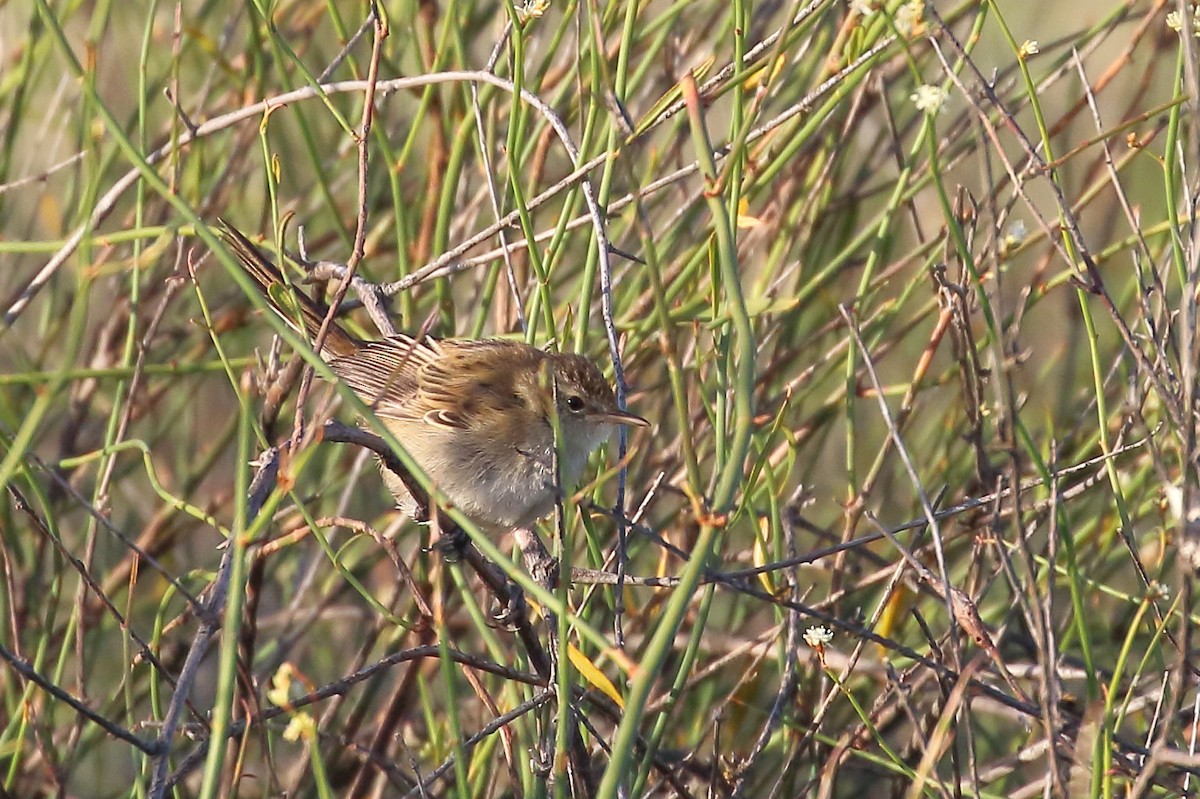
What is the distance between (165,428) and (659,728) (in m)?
2.91

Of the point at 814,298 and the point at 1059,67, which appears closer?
the point at 1059,67

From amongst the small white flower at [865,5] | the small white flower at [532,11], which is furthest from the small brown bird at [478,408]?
the small white flower at [865,5]

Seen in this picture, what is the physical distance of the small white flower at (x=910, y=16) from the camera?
2.32m

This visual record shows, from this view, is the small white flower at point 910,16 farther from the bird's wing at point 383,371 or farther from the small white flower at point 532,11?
the bird's wing at point 383,371

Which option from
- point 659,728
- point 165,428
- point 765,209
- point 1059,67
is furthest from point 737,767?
point 165,428

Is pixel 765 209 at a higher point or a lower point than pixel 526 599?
higher

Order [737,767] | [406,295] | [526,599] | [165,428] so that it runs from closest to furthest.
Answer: [737,767]
[526,599]
[406,295]
[165,428]

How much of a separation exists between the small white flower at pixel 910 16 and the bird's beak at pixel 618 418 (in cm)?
125

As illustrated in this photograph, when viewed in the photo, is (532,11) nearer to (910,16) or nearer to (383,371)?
(910,16)

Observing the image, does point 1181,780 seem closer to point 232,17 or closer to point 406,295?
point 406,295

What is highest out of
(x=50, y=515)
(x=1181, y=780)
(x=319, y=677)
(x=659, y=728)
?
(x=50, y=515)

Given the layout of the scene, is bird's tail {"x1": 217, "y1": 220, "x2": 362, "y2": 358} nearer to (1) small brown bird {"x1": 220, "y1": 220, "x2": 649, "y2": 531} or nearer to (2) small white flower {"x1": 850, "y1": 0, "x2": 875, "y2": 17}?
(1) small brown bird {"x1": 220, "y1": 220, "x2": 649, "y2": 531}

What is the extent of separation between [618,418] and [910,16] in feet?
4.64

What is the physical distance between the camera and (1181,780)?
327cm
